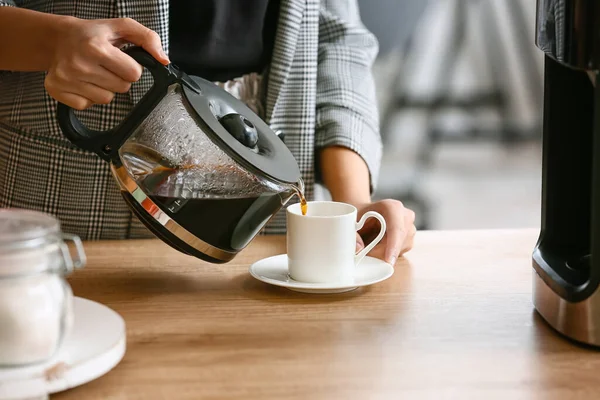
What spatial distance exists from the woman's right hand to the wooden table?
218mm

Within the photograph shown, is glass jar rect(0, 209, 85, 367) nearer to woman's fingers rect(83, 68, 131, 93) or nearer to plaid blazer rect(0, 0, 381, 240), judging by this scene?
woman's fingers rect(83, 68, 131, 93)

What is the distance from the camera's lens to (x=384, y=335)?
0.75m

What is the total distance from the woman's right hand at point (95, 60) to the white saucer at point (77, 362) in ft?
0.96

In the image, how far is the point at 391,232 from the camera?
1012 mm

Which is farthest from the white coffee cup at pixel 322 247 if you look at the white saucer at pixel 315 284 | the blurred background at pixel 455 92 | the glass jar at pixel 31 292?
the blurred background at pixel 455 92

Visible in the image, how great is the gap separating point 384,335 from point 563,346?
17cm

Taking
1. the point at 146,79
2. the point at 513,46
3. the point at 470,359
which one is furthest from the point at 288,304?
the point at 513,46

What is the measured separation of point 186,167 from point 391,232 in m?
0.29

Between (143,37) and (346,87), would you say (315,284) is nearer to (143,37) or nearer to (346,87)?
(143,37)

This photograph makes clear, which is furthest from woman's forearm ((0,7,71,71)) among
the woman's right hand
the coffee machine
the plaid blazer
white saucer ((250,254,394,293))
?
the coffee machine

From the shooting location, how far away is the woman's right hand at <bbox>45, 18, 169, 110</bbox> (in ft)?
2.89

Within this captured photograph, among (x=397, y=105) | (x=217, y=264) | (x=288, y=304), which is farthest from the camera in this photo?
(x=397, y=105)

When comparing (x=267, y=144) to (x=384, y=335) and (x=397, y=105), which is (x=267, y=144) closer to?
(x=384, y=335)

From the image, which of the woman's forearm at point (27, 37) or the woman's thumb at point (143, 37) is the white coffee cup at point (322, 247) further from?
the woman's forearm at point (27, 37)
